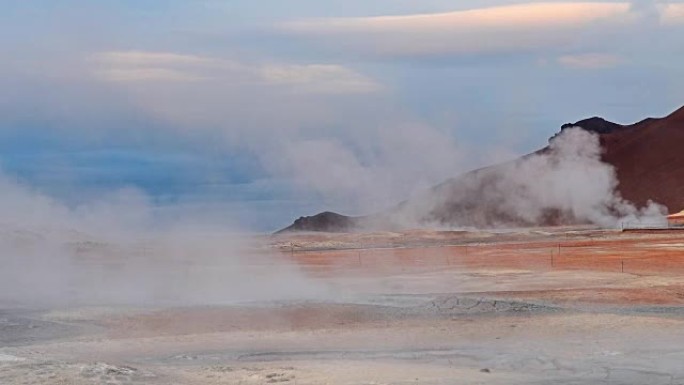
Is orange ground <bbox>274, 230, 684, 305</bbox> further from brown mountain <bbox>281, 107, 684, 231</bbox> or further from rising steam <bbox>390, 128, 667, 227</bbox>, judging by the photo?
brown mountain <bbox>281, 107, 684, 231</bbox>

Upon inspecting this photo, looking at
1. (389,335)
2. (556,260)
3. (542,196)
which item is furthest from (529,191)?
(389,335)

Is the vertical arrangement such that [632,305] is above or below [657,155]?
below

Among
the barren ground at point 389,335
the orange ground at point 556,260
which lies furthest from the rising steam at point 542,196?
the barren ground at point 389,335

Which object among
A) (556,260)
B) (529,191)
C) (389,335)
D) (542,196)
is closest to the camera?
(389,335)

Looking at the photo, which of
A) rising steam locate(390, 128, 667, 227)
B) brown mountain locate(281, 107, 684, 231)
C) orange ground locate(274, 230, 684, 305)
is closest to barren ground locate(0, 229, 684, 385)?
orange ground locate(274, 230, 684, 305)

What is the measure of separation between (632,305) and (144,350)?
1094 cm

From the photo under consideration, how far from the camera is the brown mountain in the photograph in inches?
3580

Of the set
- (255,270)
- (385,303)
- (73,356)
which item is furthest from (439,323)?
(255,270)

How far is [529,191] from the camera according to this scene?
96.5 meters

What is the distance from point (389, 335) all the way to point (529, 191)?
257 feet

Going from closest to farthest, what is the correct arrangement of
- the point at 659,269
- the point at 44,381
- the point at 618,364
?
Result: 1. the point at 44,381
2. the point at 618,364
3. the point at 659,269

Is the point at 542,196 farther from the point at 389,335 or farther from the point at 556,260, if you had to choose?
the point at 389,335

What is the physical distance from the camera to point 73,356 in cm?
1767

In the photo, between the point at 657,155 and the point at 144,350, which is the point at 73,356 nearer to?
the point at 144,350
